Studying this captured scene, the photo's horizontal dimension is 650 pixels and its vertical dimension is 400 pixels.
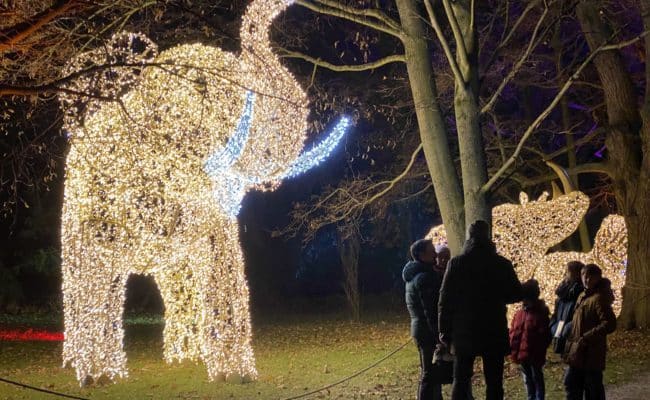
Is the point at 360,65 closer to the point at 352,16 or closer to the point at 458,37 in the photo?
the point at 352,16

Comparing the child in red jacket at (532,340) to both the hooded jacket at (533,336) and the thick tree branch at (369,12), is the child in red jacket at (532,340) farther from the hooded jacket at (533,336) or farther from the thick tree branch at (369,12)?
the thick tree branch at (369,12)

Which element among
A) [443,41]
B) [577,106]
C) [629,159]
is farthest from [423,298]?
[577,106]

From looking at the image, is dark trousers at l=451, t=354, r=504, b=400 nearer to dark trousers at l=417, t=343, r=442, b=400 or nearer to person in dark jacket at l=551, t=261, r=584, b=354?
dark trousers at l=417, t=343, r=442, b=400

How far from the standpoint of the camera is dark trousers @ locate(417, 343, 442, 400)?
288 inches

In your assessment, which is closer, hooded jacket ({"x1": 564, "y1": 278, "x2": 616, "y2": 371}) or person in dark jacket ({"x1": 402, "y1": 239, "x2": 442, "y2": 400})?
hooded jacket ({"x1": 564, "y1": 278, "x2": 616, "y2": 371})

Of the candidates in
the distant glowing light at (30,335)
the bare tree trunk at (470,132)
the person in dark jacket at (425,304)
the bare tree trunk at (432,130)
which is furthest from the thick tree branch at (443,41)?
the distant glowing light at (30,335)

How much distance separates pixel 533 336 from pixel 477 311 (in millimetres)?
1807

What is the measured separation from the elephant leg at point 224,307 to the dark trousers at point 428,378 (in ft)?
12.4

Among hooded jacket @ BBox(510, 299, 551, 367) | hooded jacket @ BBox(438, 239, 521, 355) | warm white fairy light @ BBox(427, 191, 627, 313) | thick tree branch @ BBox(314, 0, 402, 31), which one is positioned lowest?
hooded jacket @ BBox(510, 299, 551, 367)

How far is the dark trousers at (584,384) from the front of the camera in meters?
6.94

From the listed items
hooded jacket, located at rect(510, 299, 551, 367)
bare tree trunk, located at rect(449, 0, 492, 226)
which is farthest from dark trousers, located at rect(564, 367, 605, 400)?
bare tree trunk, located at rect(449, 0, 492, 226)

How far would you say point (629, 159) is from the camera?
15.7m

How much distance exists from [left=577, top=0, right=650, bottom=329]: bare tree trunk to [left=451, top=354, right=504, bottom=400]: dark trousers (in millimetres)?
9822

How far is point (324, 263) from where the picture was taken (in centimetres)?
3450
